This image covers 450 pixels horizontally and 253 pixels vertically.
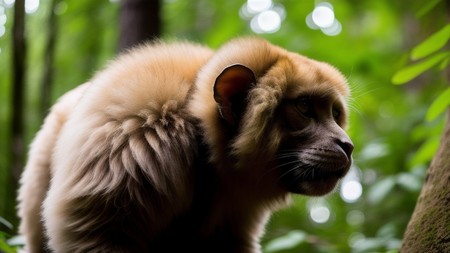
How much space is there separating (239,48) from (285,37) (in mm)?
3570

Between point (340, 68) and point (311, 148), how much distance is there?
3201mm

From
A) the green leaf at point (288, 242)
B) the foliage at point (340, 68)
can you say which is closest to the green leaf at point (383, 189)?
the foliage at point (340, 68)

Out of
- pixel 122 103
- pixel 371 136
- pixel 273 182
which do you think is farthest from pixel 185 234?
pixel 371 136

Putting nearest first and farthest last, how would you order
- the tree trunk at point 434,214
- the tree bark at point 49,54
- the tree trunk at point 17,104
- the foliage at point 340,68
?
the tree trunk at point 434,214 → the tree trunk at point 17,104 → the tree bark at point 49,54 → the foliage at point 340,68

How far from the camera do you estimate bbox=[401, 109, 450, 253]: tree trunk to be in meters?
2.74

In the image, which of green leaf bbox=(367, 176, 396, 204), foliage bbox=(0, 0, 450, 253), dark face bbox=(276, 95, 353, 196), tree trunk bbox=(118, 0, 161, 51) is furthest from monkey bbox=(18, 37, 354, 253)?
foliage bbox=(0, 0, 450, 253)

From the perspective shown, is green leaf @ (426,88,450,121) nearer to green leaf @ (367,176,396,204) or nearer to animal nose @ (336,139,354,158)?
animal nose @ (336,139,354,158)

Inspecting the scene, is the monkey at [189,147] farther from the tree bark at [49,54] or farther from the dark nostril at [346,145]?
the tree bark at [49,54]

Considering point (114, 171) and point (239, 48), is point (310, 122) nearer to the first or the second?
point (239, 48)

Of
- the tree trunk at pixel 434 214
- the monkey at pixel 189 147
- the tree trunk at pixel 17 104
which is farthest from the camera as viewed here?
the tree trunk at pixel 17 104

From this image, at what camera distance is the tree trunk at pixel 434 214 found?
2.74 m

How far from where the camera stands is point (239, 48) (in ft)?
11.1

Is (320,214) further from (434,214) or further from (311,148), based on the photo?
(434,214)

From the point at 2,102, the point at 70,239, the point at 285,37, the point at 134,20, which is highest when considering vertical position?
the point at 285,37
